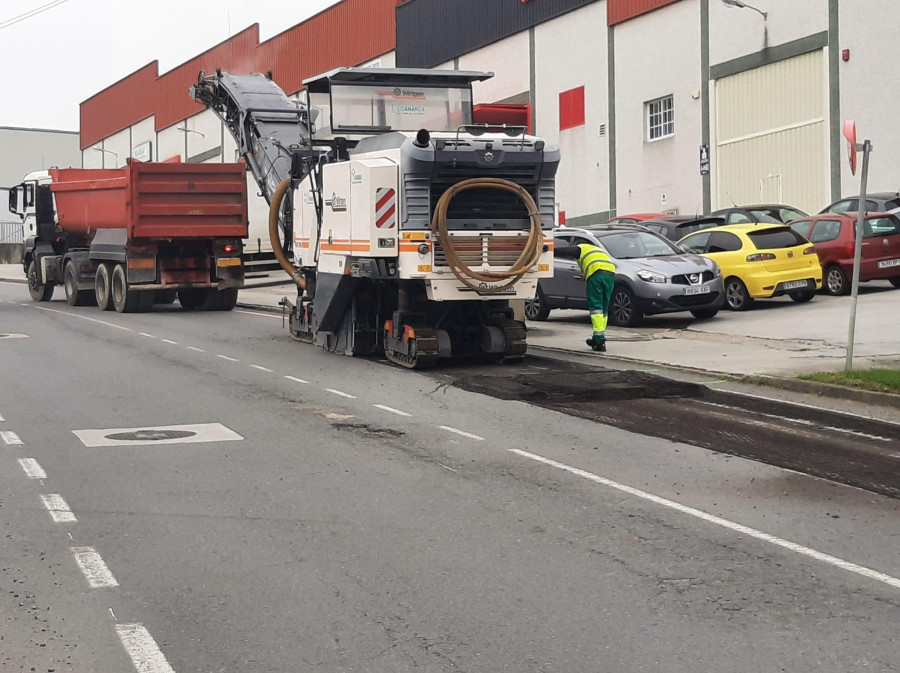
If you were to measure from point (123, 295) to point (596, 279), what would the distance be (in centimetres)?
1291

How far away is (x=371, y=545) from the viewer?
7309 mm

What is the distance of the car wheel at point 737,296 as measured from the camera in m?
22.5

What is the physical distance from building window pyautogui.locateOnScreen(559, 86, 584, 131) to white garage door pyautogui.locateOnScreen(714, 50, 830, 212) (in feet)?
22.6

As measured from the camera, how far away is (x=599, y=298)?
17391 mm

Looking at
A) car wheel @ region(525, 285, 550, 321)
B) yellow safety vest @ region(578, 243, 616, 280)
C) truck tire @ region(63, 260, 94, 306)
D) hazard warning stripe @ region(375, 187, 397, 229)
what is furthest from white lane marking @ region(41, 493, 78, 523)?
truck tire @ region(63, 260, 94, 306)

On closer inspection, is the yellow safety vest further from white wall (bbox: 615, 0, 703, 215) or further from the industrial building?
white wall (bbox: 615, 0, 703, 215)

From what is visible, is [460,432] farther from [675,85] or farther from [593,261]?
[675,85]

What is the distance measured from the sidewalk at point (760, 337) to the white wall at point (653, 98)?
43.9 feet

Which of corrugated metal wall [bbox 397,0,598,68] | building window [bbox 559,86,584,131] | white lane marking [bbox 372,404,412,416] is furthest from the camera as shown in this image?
corrugated metal wall [bbox 397,0,598,68]

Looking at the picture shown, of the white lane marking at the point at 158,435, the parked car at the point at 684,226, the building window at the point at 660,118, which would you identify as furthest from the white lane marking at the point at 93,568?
the building window at the point at 660,118

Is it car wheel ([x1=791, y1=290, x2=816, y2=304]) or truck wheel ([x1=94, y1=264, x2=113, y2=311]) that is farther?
truck wheel ([x1=94, y1=264, x2=113, y2=311])

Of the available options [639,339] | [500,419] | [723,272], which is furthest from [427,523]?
[723,272]

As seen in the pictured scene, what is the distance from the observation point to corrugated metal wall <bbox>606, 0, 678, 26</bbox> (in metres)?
38.6

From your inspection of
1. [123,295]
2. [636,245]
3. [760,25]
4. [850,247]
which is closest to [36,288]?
[123,295]
